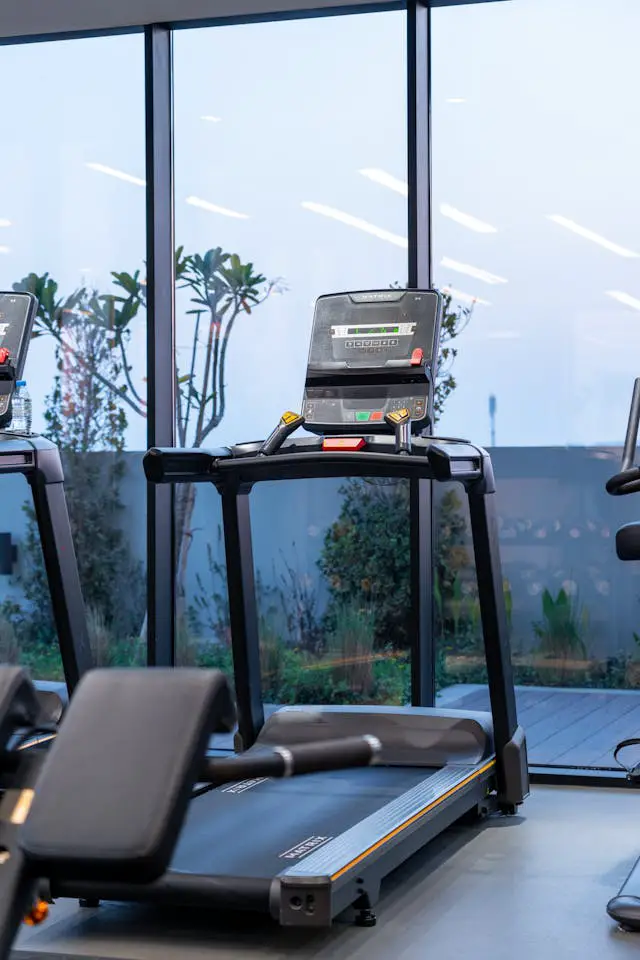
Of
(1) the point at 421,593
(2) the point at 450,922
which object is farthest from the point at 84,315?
(2) the point at 450,922

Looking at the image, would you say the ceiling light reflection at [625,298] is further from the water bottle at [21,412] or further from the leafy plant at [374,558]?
the water bottle at [21,412]

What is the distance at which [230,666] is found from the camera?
582 centimetres

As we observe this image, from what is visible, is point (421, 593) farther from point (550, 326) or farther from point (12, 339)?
point (12, 339)

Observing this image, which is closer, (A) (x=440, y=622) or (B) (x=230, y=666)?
(A) (x=440, y=622)

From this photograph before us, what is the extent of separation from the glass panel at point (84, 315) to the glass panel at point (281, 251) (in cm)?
23

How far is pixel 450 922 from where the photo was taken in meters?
3.42

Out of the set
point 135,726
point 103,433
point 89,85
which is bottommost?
point 135,726

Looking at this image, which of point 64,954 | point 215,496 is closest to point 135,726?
point 64,954

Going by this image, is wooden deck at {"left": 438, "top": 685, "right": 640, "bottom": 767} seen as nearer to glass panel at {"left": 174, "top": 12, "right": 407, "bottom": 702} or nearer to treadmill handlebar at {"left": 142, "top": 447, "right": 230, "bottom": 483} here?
glass panel at {"left": 174, "top": 12, "right": 407, "bottom": 702}

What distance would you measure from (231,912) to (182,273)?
3.14 metres

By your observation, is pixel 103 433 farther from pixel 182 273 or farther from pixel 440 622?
pixel 440 622

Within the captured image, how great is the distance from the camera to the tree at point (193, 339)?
575 centimetres

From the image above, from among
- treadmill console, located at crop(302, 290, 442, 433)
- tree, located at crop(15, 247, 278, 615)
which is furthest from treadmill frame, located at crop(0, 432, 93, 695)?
tree, located at crop(15, 247, 278, 615)

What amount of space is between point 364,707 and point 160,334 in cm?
199
